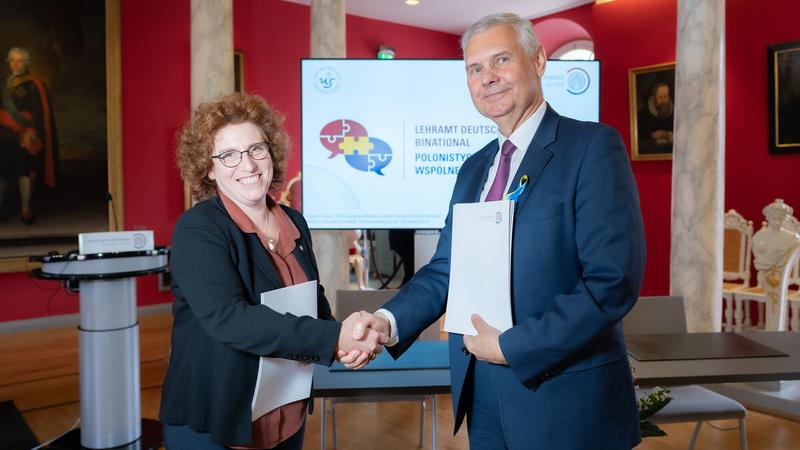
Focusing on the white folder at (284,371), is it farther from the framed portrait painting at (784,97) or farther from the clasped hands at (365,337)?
the framed portrait painting at (784,97)

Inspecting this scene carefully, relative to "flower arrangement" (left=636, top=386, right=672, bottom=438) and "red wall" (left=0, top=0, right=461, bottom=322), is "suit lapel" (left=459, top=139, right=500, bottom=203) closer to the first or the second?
"flower arrangement" (left=636, top=386, right=672, bottom=438)

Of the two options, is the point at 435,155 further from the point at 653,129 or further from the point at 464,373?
the point at 653,129

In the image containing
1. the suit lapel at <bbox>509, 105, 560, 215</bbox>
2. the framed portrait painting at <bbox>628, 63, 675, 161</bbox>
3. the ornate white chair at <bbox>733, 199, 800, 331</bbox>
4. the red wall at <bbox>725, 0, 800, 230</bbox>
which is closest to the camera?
the suit lapel at <bbox>509, 105, 560, 215</bbox>

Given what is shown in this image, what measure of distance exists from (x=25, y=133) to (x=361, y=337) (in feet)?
16.8

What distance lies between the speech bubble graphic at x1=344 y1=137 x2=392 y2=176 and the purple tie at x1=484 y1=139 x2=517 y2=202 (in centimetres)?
259

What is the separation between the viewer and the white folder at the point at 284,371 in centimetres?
149

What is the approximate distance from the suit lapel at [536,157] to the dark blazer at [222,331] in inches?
21.2

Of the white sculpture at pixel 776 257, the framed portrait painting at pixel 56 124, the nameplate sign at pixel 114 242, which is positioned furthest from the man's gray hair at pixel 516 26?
the framed portrait painting at pixel 56 124

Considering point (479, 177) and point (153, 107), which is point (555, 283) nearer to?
point (479, 177)

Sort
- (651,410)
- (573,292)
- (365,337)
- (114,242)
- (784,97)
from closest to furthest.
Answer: (573,292) → (365,337) → (651,410) → (114,242) → (784,97)

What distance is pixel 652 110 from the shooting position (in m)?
6.78

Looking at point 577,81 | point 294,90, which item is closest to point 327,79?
point 577,81

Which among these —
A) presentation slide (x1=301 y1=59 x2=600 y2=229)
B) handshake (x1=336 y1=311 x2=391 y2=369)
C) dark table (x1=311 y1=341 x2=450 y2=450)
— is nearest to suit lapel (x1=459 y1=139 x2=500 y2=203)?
handshake (x1=336 y1=311 x2=391 y2=369)

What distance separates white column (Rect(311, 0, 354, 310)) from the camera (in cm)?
507
